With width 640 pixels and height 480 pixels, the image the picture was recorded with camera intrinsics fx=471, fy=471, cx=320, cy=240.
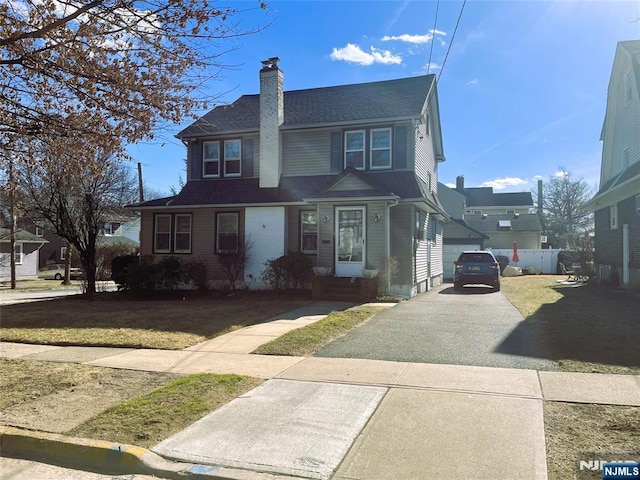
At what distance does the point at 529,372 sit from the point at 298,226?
11839mm

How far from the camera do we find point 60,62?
6422 millimetres

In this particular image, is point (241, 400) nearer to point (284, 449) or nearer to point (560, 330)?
point (284, 449)

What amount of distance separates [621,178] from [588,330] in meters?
11.3

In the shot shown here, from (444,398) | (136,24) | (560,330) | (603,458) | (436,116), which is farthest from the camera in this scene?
(436,116)

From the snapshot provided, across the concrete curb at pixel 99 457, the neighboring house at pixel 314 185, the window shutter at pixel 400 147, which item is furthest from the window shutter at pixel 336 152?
the concrete curb at pixel 99 457

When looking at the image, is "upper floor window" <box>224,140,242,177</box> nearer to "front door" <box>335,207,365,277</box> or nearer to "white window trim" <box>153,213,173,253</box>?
"white window trim" <box>153,213,173,253</box>

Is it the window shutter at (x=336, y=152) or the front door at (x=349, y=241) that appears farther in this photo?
the window shutter at (x=336, y=152)

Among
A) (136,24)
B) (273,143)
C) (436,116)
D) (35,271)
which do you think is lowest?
(35,271)

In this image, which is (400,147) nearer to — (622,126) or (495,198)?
(622,126)

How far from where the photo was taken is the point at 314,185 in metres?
17.4

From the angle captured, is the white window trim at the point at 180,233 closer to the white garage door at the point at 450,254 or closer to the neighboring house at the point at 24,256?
the white garage door at the point at 450,254

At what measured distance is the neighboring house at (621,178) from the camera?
55.6 ft

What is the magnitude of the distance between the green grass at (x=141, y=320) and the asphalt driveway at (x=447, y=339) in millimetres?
2930

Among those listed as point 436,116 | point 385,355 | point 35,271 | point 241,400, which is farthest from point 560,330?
point 35,271
